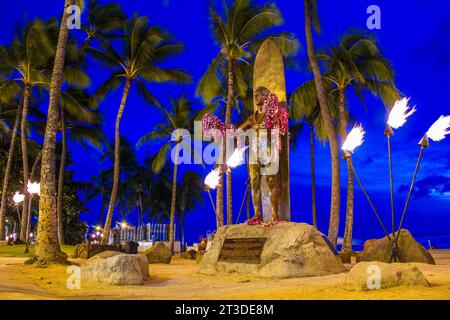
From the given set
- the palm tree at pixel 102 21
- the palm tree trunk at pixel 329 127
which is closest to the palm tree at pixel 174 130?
the palm tree at pixel 102 21

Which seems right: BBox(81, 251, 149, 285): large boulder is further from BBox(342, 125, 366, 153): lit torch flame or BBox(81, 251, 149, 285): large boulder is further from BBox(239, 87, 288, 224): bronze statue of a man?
BBox(342, 125, 366, 153): lit torch flame

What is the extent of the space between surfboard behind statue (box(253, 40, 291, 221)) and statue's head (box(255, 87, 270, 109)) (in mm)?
589

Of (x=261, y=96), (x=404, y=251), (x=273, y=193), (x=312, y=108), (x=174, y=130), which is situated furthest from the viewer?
(x=174, y=130)

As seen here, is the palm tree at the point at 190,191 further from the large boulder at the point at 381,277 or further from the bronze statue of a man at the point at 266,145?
the large boulder at the point at 381,277

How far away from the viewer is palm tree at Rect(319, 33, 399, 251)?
65.4ft

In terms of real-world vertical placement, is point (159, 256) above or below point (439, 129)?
below

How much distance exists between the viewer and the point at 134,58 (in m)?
22.5

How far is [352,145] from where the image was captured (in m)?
8.59

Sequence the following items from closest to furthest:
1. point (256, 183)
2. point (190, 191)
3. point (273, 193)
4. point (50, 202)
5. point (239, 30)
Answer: point (273, 193), point (256, 183), point (50, 202), point (239, 30), point (190, 191)

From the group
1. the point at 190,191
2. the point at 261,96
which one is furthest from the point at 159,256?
the point at 190,191

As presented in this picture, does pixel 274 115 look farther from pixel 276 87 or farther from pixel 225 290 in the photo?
pixel 225 290

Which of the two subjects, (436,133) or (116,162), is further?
(116,162)

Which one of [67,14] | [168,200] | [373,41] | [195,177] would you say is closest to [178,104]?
[373,41]

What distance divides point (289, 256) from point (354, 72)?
Answer: 15.2 meters
